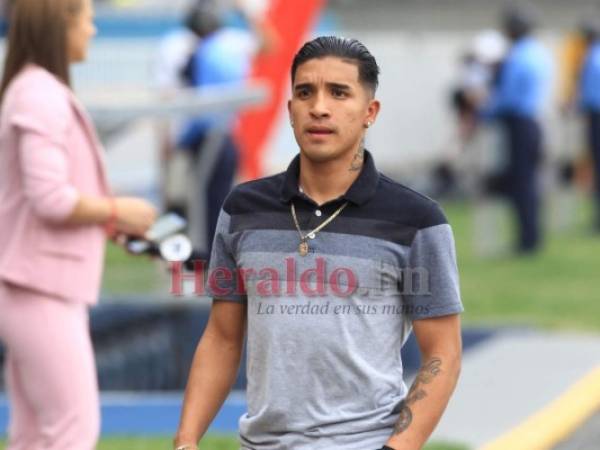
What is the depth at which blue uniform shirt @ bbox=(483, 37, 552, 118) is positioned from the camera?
17.2m

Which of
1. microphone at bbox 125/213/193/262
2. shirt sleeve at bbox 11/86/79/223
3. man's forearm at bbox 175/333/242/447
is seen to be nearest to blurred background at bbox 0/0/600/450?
microphone at bbox 125/213/193/262

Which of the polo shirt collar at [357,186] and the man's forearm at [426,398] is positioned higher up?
the polo shirt collar at [357,186]

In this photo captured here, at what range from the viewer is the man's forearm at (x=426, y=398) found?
425cm

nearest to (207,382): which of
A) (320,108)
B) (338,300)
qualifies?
(338,300)

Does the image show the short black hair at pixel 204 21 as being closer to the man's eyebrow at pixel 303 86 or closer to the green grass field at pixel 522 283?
the green grass field at pixel 522 283

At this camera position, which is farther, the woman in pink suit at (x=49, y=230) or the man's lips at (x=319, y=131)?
the woman in pink suit at (x=49, y=230)

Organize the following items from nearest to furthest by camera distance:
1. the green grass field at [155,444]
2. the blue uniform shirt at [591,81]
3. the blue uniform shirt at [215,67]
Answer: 1. the green grass field at [155,444]
2. the blue uniform shirt at [215,67]
3. the blue uniform shirt at [591,81]

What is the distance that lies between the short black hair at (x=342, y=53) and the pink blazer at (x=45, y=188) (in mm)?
1343

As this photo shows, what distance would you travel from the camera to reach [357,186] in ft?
14.0

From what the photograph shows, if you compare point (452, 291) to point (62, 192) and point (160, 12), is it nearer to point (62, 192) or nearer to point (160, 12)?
point (62, 192)

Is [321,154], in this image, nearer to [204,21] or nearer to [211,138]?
[204,21]

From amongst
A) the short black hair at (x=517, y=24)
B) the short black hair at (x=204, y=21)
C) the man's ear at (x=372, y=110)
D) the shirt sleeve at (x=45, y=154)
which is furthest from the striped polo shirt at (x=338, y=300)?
the short black hair at (x=517, y=24)

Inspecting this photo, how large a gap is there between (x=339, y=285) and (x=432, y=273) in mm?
228

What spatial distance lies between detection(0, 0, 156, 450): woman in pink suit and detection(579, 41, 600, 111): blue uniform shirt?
15.0 meters
